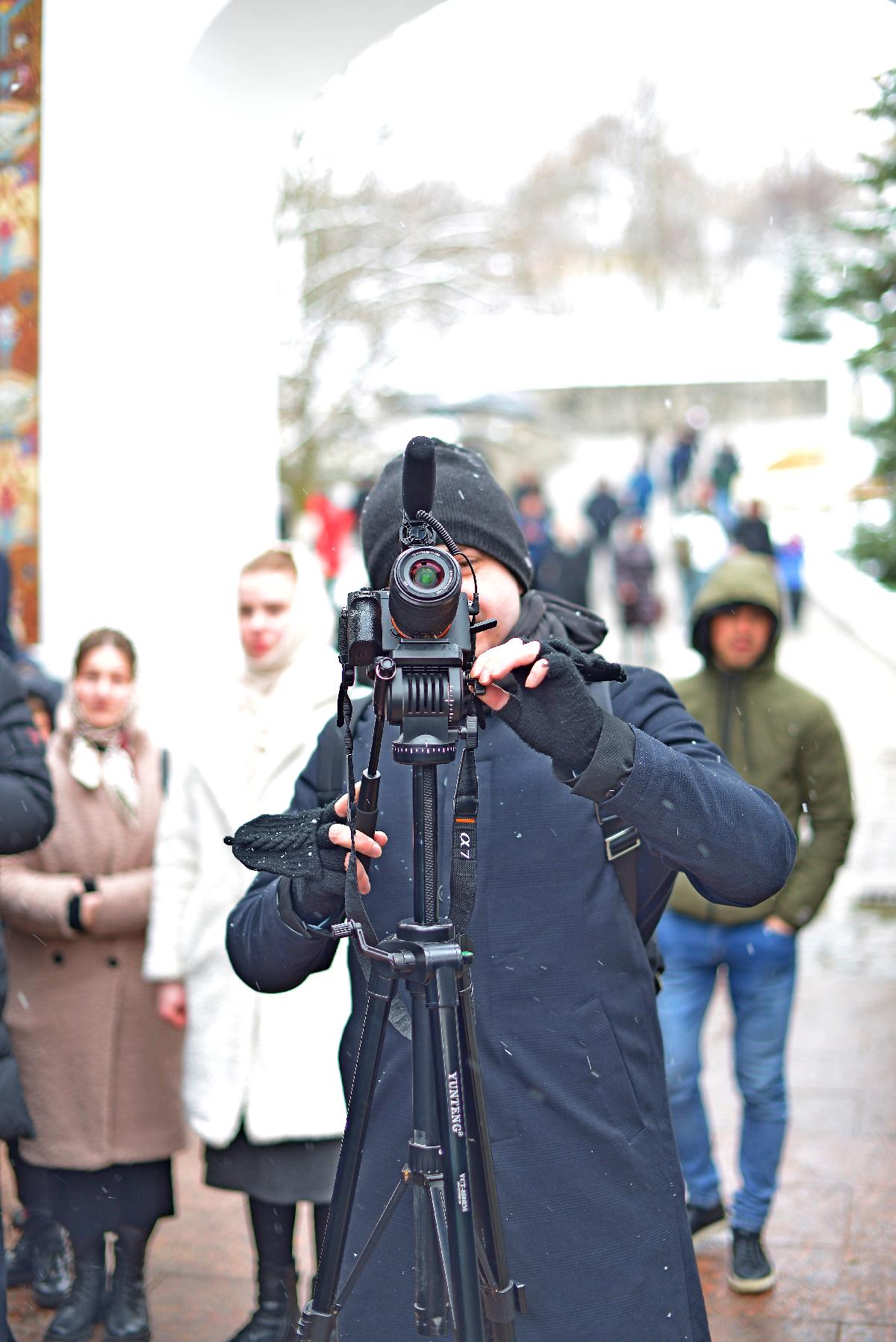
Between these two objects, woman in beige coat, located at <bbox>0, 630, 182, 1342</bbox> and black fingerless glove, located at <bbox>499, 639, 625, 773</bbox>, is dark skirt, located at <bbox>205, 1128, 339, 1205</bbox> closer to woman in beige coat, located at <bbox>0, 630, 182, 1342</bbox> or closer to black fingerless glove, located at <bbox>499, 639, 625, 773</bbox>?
woman in beige coat, located at <bbox>0, 630, 182, 1342</bbox>

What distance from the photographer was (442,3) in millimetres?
6184

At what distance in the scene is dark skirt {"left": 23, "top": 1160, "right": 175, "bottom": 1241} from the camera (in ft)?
13.3

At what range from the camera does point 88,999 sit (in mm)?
4164

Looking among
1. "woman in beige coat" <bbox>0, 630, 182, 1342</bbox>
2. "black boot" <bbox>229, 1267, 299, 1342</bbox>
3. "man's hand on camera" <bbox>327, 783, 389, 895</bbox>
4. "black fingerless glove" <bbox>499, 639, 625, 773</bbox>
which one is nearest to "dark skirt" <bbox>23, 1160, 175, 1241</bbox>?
"woman in beige coat" <bbox>0, 630, 182, 1342</bbox>

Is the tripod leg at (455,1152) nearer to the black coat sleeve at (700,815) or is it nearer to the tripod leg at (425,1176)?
the tripod leg at (425,1176)

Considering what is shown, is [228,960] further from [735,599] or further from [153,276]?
[153,276]

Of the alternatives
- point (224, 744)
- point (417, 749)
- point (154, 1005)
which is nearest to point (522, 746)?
point (417, 749)

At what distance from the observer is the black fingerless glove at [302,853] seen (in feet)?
7.00

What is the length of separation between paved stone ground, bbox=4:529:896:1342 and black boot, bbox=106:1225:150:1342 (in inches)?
3.2

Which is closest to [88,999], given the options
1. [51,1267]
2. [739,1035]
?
[51,1267]

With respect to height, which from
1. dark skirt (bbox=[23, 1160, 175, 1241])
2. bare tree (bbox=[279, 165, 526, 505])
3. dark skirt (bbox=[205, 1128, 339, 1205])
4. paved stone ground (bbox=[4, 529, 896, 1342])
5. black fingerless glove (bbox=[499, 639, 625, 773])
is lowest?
paved stone ground (bbox=[4, 529, 896, 1342])

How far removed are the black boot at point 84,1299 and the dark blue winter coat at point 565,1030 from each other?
199 centimetres

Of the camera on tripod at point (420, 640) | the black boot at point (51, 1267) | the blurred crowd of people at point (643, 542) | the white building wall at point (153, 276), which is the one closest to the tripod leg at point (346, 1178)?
the camera on tripod at point (420, 640)

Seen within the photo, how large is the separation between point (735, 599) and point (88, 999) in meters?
2.05
